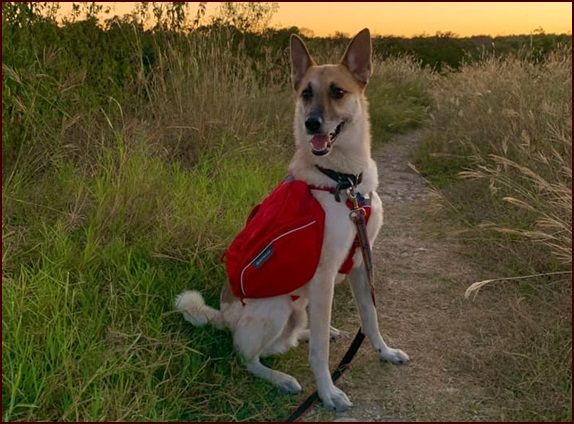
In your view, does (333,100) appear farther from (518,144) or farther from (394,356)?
(518,144)

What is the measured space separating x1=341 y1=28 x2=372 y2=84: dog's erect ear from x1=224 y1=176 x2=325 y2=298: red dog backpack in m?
0.67

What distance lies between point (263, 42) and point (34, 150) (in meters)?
5.02

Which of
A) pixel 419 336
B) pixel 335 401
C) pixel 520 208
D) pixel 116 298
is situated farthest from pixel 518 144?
pixel 116 298

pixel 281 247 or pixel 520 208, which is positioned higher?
pixel 281 247

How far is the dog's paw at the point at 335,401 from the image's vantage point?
243 centimetres

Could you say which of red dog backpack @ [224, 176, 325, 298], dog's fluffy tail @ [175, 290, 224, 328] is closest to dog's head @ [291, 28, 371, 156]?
red dog backpack @ [224, 176, 325, 298]

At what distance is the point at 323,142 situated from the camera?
2.63 meters

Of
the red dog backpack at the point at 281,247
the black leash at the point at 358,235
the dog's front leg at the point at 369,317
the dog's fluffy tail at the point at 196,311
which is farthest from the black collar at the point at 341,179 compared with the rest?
the dog's fluffy tail at the point at 196,311

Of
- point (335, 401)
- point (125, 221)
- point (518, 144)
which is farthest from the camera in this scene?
point (518, 144)

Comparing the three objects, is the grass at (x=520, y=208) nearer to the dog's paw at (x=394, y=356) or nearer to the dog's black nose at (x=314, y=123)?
the dog's paw at (x=394, y=356)

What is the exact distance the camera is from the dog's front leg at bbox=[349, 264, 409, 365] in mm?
2811

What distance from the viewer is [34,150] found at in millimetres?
3834

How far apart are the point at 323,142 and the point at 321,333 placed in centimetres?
Answer: 88

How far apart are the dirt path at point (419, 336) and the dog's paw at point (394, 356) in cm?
3
